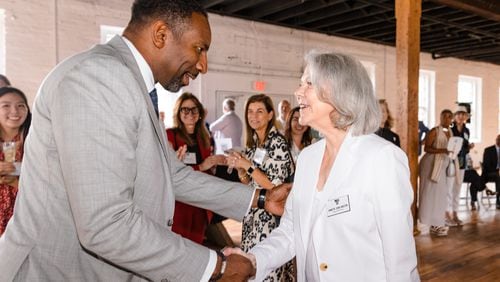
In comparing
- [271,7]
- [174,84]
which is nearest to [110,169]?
[174,84]

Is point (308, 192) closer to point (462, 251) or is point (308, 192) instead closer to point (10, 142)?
point (10, 142)

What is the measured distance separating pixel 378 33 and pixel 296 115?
7147mm

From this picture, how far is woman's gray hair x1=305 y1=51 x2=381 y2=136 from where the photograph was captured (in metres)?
1.70

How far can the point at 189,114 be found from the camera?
422 centimetres

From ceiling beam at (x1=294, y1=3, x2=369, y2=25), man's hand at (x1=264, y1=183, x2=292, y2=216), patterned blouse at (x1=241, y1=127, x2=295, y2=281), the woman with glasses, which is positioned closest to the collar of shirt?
man's hand at (x1=264, y1=183, x2=292, y2=216)

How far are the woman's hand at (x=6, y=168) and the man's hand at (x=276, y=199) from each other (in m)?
2.07

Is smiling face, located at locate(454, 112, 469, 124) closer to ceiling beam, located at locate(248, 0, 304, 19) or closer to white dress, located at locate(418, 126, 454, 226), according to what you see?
white dress, located at locate(418, 126, 454, 226)

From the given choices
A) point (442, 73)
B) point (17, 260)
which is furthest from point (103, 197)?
point (442, 73)

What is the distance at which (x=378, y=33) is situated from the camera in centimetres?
1075

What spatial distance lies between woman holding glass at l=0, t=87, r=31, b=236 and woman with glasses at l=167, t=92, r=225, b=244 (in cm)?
127

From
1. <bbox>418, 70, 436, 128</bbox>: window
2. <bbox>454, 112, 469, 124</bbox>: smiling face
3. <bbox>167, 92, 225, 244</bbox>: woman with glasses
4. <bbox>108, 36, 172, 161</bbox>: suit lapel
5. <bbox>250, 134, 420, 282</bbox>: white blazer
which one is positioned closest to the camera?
<bbox>108, 36, 172, 161</bbox>: suit lapel

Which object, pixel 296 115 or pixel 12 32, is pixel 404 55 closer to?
pixel 296 115

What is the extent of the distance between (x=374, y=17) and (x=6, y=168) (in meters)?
8.13

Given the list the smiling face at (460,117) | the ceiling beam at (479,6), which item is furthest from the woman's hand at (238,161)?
the smiling face at (460,117)
